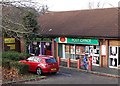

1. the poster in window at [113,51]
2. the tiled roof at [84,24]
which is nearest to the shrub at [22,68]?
the tiled roof at [84,24]

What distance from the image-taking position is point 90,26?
3111 cm

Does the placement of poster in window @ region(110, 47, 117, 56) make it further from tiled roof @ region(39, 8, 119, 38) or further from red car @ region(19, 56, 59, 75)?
red car @ region(19, 56, 59, 75)

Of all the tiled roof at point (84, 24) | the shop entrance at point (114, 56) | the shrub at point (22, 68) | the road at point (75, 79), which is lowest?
the road at point (75, 79)

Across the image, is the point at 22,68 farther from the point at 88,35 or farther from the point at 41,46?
the point at 41,46

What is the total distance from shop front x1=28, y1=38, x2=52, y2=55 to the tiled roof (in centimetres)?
103

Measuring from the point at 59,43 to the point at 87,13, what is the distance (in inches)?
194

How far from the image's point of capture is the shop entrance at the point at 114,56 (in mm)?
27312

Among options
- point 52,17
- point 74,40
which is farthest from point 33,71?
point 52,17

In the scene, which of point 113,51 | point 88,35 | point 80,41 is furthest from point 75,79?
point 80,41

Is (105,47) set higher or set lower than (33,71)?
higher

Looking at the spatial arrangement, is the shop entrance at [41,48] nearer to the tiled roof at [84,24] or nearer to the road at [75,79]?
the tiled roof at [84,24]

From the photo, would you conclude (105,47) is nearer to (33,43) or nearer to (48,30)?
(48,30)

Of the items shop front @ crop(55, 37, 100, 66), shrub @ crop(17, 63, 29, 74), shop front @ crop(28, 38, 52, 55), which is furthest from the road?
shop front @ crop(28, 38, 52, 55)

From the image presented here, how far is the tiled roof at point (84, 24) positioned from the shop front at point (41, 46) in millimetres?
1034
